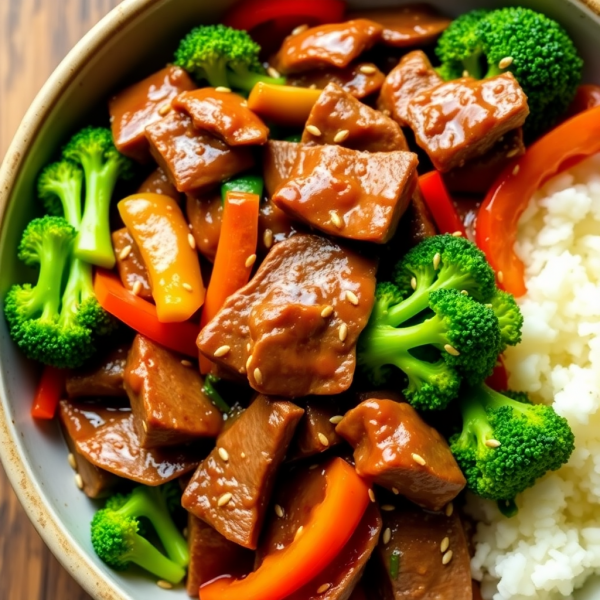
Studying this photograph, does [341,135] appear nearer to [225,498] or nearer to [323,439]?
[323,439]

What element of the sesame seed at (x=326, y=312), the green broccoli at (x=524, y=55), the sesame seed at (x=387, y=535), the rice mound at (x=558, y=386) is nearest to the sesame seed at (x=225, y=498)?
the sesame seed at (x=387, y=535)

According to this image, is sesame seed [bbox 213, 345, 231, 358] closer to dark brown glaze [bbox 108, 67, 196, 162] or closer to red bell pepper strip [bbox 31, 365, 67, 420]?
red bell pepper strip [bbox 31, 365, 67, 420]

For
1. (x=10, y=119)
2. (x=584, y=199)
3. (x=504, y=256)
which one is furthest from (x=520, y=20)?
(x=10, y=119)

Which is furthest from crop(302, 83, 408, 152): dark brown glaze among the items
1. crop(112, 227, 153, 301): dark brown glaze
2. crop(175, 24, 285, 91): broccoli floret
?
crop(112, 227, 153, 301): dark brown glaze

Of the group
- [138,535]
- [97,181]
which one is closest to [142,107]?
[97,181]

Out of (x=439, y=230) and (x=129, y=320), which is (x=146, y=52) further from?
(x=439, y=230)

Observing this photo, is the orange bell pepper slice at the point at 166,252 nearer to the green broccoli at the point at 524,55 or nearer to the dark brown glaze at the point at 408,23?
the dark brown glaze at the point at 408,23

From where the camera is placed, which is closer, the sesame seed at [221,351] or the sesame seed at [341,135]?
the sesame seed at [221,351]
